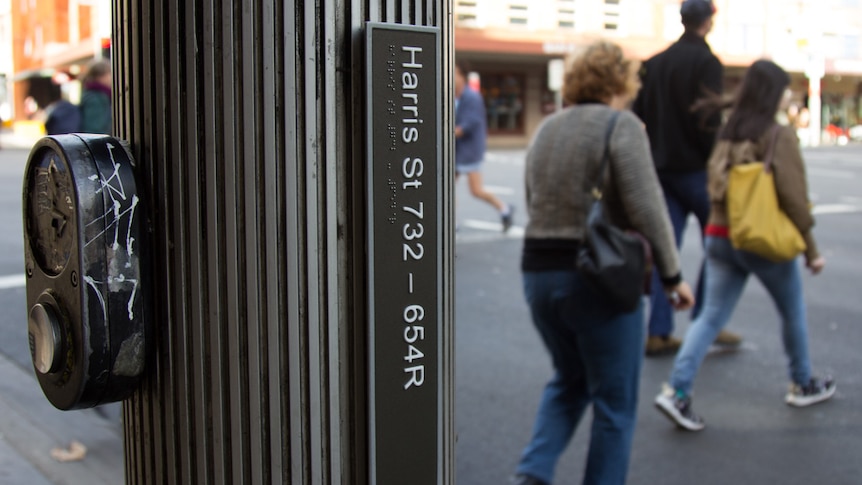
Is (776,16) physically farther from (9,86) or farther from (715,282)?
(9,86)

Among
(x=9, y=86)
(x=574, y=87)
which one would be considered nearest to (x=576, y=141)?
(x=574, y=87)

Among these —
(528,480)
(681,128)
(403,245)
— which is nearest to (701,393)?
(681,128)

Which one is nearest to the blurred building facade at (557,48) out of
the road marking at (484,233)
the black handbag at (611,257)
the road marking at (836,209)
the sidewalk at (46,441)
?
the road marking at (836,209)

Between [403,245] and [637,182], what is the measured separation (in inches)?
82.9

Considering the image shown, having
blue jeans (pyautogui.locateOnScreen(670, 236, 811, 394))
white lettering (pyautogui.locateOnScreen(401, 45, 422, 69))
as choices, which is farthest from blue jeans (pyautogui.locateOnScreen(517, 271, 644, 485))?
white lettering (pyautogui.locateOnScreen(401, 45, 422, 69))

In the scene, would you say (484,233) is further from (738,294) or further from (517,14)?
(517,14)

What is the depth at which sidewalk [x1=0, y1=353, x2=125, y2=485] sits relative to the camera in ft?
12.5

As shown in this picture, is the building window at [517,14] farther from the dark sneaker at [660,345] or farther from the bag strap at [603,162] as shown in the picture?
the bag strap at [603,162]

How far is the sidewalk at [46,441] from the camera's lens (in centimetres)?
382

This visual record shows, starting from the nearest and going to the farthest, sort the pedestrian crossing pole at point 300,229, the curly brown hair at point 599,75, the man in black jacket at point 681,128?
the pedestrian crossing pole at point 300,229, the curly brown hair at point 599,75, the man in black jacket at point 681,128

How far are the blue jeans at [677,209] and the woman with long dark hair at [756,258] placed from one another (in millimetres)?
889

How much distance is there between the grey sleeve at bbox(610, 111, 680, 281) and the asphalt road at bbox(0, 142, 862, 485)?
1.15m

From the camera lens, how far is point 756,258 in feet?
15.7

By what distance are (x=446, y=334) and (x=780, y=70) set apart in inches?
146
